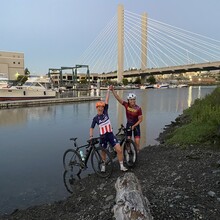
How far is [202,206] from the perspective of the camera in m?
4.56

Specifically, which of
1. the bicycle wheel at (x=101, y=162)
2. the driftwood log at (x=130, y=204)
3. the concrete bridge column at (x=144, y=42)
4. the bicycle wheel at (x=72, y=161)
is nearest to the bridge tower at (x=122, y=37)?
the concrete bridge column at (x=144, y=42)

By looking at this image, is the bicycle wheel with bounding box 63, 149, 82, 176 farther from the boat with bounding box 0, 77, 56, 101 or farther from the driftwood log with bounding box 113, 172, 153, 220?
the boat with bounding box 0, 77, 56, 101

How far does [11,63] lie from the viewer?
13475cm

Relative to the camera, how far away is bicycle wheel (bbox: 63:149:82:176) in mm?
8078

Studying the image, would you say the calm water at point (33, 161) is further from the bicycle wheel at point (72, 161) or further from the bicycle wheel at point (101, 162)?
the bicycle wheel at point (101, 162)

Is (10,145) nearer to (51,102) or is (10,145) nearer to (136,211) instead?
(136,211)

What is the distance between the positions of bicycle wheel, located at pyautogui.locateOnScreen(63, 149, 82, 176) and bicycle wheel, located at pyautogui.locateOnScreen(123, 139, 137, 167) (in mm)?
1174

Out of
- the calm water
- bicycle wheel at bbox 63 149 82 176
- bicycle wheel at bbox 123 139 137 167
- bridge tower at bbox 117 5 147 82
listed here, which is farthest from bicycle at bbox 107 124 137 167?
bridge tower at bbox 117 5 147 82

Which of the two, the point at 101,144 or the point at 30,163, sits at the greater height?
the point at 101,144

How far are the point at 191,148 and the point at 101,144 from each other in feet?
10.1

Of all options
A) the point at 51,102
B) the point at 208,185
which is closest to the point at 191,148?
the point at 208,185

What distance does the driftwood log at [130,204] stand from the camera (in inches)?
148

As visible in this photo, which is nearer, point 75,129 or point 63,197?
point 63,197

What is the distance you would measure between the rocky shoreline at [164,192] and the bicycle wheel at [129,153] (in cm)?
25
